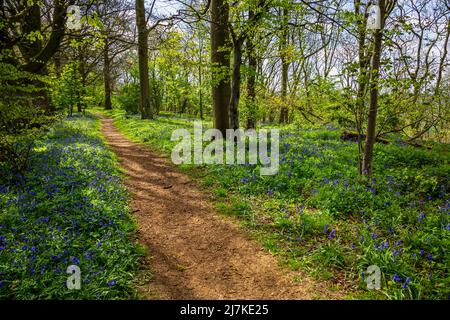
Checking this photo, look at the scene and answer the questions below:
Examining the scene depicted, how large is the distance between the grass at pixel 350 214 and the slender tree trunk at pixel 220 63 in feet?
10.9

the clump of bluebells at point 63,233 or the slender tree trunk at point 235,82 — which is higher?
the slender tree trunk at point 235,82

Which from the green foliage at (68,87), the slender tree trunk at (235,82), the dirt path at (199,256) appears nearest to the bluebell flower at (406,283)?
the dirt path at (199,256)

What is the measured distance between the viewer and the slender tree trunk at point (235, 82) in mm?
10758

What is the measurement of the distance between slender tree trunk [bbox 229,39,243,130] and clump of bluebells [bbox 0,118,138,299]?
5253mm

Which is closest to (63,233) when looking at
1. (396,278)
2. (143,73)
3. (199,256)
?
(199,256)

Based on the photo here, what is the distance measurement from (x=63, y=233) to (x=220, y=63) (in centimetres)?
840

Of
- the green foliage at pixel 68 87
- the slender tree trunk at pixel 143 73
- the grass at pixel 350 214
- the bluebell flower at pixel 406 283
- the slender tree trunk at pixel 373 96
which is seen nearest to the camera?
the bluebell flower at pixel 406 283

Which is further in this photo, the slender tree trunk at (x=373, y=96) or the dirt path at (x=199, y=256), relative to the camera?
the slender tree trunk at (x=373, y=96)

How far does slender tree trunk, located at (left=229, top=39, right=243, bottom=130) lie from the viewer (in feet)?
35.3

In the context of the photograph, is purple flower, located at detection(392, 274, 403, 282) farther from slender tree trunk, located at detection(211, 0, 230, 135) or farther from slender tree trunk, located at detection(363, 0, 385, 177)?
slender tree trunk, located at detection(211, 0, 230, 135)

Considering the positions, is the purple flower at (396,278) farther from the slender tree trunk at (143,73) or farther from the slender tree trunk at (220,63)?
the slender tree trunk at (143,73)

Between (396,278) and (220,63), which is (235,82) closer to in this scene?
(220,63)

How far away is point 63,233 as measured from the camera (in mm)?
4699

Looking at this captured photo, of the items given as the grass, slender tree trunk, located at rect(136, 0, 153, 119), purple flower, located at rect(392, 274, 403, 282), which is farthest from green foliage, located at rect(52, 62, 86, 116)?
purple flower, located at rect(392, 274, 403, 282)
